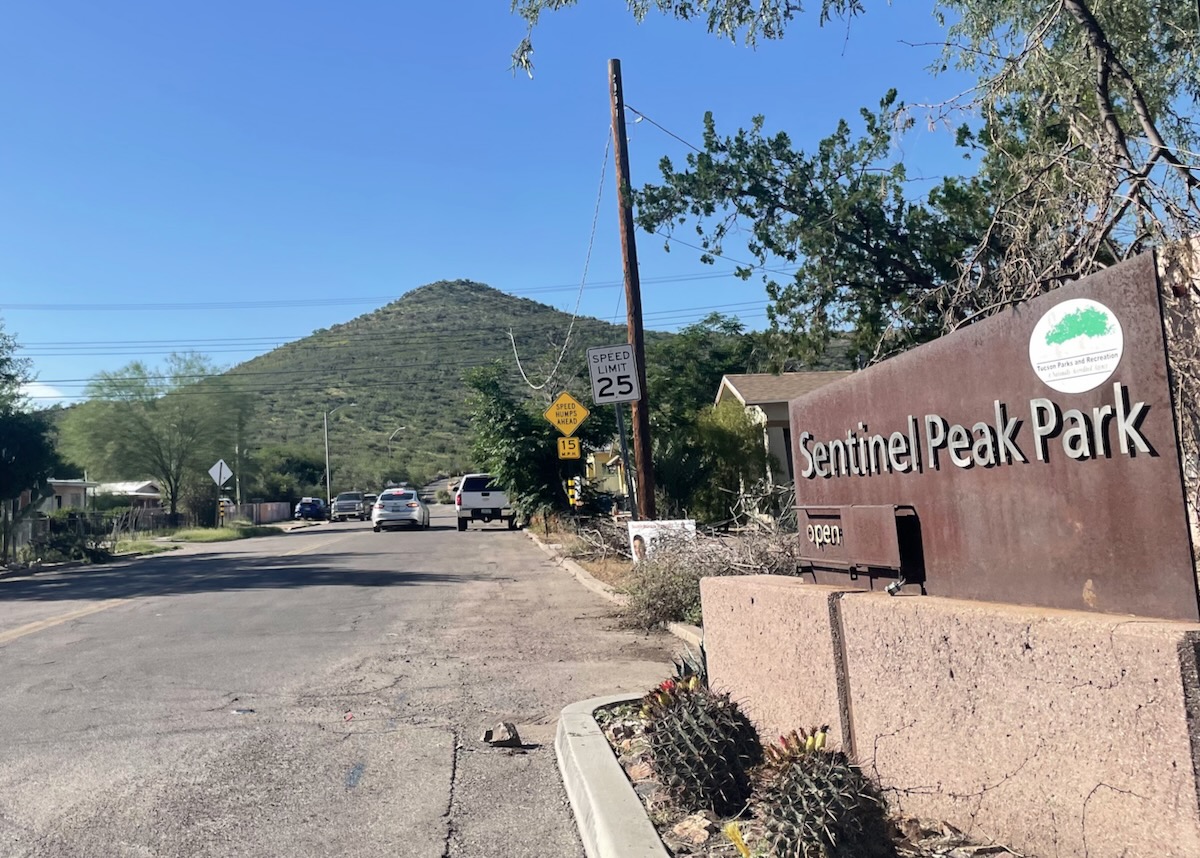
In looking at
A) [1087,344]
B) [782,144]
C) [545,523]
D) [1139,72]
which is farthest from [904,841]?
[545,523]

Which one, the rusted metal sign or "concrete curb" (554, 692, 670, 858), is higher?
the rusted metal sign

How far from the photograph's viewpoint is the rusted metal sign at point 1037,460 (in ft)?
9.79

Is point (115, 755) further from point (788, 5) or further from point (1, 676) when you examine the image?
point (788, 5)

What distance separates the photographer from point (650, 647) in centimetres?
959

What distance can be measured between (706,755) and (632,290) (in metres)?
12.8

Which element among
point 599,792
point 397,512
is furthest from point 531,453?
point 599,792

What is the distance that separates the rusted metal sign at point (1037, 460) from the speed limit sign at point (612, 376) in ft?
35.4

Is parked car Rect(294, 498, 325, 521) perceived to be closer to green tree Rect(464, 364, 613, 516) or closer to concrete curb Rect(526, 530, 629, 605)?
green tree Rect(464, 364, 613, 516)

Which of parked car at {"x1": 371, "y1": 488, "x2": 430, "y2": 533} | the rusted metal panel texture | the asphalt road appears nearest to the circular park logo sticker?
the rusted metal panel texture

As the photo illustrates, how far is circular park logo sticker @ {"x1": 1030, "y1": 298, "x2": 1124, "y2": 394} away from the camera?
122 inches

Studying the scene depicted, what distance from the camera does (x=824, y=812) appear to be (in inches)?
135

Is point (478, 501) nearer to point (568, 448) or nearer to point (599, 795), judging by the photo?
point (568, 448)

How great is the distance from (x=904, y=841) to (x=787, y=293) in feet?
36.7

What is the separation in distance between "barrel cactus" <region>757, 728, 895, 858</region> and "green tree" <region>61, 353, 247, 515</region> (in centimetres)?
4897
